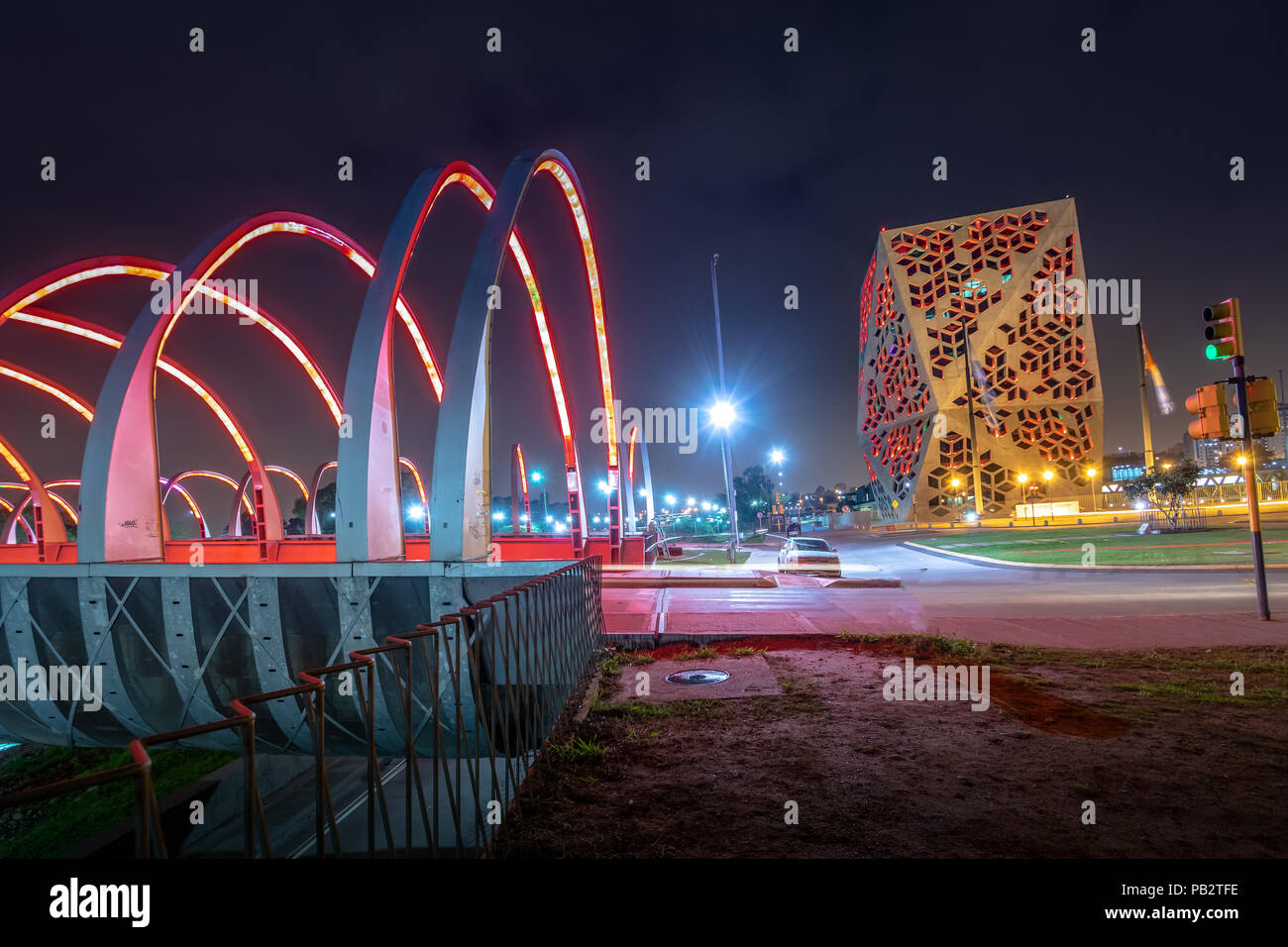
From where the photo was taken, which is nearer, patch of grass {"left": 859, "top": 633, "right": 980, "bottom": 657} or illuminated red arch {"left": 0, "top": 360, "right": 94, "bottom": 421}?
patch of grass {"left": 859, "top": 633, "right": 980, "bottom": 657}

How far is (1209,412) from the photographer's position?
33.2 feet

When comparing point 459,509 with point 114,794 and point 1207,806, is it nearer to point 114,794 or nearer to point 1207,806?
point 1207,806

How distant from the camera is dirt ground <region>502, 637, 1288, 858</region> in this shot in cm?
367

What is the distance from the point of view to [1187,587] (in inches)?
550

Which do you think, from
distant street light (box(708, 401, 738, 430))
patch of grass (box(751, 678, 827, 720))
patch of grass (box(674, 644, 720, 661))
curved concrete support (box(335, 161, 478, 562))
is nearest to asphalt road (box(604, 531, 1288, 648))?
patch of grass (box(674, 644, 720, 661))

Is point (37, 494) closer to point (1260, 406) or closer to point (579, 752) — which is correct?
point (579, 752)

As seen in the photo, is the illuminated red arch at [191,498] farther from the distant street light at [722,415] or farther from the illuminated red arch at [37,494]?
the distant street light at [722,415]

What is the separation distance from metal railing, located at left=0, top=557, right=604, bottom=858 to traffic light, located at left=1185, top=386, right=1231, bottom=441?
413 inches

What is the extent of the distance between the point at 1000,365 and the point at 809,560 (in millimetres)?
47548

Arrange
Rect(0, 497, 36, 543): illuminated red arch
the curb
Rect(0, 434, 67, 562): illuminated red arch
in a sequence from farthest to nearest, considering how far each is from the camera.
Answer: Rect(0, 497, 36, 543): illuminated red arch, Rect(0, 434, 67, 562): illuminated red arch, the curb

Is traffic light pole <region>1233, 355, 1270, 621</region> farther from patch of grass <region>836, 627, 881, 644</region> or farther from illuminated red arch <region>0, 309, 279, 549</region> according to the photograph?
illuminated red arch <region>0, 309, 279, 549</region>

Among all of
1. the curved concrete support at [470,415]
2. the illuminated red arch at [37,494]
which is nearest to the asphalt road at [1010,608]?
the curved concrete support at [470,415]
